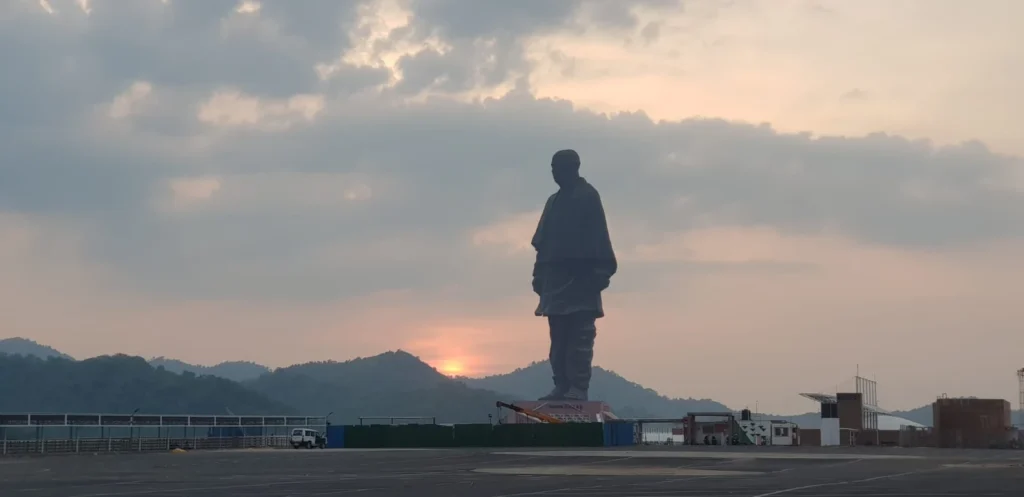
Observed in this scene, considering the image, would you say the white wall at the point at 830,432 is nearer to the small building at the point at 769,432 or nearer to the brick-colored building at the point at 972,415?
the small building at the point at 769,432

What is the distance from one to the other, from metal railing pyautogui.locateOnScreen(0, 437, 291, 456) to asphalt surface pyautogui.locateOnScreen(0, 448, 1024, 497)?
2177 cm

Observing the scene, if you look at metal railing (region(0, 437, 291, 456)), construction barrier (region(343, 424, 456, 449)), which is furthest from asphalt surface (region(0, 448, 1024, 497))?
construction barrier (region(343, 424, 456, 449))

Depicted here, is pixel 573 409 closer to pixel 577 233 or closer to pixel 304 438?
pixel 577 233

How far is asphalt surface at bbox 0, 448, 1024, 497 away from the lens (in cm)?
3684

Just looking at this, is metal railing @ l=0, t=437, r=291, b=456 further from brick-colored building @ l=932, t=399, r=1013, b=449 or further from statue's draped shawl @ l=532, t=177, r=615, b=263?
statue's draped shawl @ l=532, t=177, r=615, b=263

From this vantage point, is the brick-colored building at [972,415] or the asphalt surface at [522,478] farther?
the brick-colored building at [972,415]

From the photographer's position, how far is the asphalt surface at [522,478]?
36844mm

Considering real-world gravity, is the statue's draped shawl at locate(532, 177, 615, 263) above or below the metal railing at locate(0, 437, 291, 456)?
above

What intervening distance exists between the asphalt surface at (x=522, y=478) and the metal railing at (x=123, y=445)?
21765 mm

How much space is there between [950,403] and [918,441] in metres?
23.0

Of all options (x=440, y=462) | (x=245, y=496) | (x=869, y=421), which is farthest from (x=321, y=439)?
(x=869, y=421)

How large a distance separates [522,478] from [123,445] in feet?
182

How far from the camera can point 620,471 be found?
5169cm

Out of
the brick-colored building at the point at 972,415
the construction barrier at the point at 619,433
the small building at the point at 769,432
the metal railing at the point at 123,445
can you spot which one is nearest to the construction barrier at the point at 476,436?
the construction barrier at the point at 619,433
